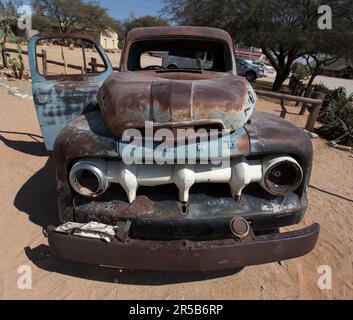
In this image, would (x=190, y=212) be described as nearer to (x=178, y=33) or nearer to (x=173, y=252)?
(x=173, y=252)

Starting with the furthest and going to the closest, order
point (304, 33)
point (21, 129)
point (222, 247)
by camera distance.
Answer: point (304, 33), point (21, 129), point (222, 247)

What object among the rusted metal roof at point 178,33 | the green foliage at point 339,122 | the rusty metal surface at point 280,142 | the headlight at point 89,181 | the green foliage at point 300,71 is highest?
the rusted metal roof at point 178,33

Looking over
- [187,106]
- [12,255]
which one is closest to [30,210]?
[12,255]

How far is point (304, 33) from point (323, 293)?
14.1 meters

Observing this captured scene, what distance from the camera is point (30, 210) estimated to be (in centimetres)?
360

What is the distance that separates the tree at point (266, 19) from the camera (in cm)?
1448

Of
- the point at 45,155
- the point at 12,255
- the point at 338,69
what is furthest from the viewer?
the point at 338,69

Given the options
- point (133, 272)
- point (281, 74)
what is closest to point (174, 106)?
point (133, 272)

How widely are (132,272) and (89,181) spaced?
0.91m

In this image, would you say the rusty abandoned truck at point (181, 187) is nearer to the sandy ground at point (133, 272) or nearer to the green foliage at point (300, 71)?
the sandy ground at point (133, 272)

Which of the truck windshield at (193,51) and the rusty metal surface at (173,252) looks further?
the truck windshield at (193,51)

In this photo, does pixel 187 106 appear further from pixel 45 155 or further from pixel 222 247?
pixel 45 155

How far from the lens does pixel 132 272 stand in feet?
9.19

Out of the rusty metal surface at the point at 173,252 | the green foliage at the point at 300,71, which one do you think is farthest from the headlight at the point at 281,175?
the green foliage at the point at 300,71
